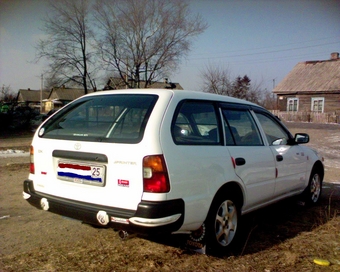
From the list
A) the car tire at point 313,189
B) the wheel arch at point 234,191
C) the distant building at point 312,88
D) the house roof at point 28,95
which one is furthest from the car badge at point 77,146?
the house roof at point 28,95

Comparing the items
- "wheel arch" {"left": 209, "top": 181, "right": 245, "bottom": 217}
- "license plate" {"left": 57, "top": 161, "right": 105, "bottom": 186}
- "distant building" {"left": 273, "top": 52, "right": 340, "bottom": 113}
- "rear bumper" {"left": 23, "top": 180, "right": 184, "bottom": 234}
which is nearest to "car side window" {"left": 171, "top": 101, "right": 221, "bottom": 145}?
"wheel arch" {"left": 209, "top": 181, "right": 245, "bottom": 217}

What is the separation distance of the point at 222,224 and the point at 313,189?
2664 millimetres

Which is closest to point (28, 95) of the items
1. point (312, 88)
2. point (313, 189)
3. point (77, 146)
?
point (312, 88)

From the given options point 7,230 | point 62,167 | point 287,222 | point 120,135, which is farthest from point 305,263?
point 7,230

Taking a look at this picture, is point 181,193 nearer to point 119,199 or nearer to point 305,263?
point 119,199

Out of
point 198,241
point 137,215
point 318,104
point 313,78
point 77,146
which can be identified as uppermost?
point 313,78

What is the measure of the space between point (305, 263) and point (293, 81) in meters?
35.2

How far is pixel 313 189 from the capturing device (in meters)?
5.63

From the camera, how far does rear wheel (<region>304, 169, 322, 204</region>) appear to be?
5.45 m

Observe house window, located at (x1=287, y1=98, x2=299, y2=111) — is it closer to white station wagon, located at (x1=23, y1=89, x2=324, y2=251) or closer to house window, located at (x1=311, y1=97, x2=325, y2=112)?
house window, located at (x1=311, y1=97, x2=325, y2=112)

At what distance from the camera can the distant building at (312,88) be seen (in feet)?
106

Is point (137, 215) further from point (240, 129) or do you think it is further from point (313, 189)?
point (313, 189)

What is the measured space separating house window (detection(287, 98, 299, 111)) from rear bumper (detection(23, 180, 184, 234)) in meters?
34.6

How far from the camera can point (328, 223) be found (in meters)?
4.66
